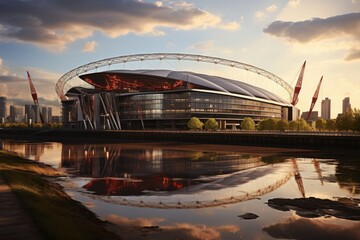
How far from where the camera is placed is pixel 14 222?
13.5m

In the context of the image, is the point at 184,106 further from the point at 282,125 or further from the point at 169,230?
the point at 169,230

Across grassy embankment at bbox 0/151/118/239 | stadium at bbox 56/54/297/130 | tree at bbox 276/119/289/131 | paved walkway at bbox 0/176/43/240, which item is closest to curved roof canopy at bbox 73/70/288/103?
stadium at bbox 56/54/297/130

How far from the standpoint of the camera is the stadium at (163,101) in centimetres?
14750

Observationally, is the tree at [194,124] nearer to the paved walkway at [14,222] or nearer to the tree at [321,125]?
the tree at [321,125]

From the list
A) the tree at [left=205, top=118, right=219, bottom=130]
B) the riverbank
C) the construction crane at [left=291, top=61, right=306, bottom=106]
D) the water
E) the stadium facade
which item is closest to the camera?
the water

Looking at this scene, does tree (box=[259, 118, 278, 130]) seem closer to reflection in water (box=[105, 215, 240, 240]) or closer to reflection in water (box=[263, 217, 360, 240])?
reflection in water (box=[263, 217, 360, 240])

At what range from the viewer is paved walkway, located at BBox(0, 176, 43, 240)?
12.1 metres

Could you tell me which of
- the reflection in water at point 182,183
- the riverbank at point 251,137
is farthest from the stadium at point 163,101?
the reflection in water at point 182,183

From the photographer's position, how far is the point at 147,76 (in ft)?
517

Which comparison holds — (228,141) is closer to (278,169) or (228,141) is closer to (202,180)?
(278,169)

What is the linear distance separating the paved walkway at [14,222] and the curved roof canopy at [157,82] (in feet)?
437

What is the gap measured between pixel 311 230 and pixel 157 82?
144014mm

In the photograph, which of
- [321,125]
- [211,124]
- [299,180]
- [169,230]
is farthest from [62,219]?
[321,125]

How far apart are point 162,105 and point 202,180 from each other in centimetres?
11829
